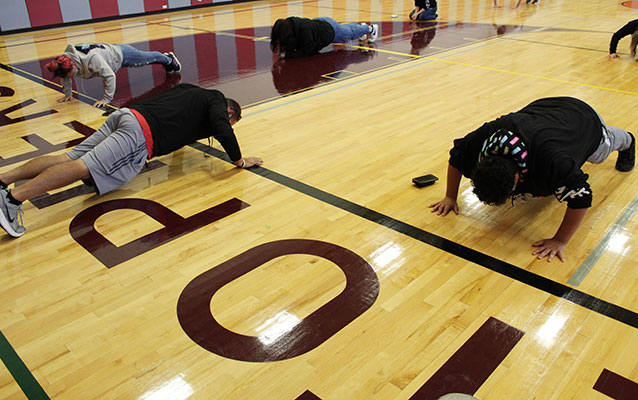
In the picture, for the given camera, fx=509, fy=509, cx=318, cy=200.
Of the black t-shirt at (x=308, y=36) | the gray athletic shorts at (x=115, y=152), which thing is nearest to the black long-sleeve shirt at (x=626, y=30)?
the black t-shirt at (x=308, y=36)

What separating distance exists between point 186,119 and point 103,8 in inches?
330

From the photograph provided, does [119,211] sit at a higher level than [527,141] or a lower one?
lower

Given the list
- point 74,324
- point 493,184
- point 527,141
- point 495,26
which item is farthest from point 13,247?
point 495,26

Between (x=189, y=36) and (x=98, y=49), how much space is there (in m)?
3.64

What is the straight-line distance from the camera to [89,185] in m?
3.48

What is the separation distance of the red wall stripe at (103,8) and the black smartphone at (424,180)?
9.33 meters

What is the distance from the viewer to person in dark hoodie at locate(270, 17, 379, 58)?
707 cm

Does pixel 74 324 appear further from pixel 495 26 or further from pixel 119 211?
pixel 495 26

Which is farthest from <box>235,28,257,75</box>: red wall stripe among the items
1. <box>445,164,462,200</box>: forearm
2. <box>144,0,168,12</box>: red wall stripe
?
<box>445,164,462,200</box>: forearm

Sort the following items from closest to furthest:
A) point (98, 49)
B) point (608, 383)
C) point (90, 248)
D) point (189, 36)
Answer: point (608, 383)
point (90, 248)
point (98, 49)
point (189, 36)

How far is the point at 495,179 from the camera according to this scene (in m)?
2.40

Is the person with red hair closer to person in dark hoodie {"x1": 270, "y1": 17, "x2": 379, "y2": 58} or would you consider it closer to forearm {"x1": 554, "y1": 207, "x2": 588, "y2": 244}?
person in dark hoodie {"x1": 270, "y1": 17, "x2": 379, "y2": 58}

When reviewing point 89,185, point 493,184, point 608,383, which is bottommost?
point 608,383

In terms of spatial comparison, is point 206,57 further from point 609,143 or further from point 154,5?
point 609,143
